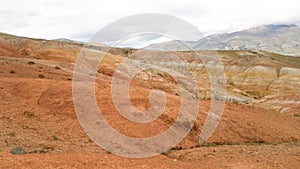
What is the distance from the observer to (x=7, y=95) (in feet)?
70.6

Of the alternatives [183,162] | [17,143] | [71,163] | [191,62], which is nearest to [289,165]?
[183,162]

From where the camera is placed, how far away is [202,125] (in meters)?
22.0

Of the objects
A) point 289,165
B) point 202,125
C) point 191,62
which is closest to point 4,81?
point 202,125

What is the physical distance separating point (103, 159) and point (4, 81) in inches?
506

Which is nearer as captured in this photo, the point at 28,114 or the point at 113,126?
the point at 113,126

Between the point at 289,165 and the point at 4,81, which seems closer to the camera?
the point at 289,165

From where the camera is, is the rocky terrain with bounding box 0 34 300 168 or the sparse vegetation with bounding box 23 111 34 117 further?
the sparse vegetation with bounding box 23 111 34 117

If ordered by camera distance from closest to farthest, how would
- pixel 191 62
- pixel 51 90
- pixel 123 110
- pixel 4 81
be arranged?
pixel 123 110, pixel 51 90, pixel 4 81, pixel 191 62

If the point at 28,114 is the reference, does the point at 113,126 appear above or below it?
below

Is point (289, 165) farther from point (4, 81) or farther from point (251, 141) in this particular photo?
point (4, 81)

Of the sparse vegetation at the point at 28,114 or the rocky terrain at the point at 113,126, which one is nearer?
the rocky terrain at the point at 113,126

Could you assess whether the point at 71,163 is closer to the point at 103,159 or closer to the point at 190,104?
the point at 103,159

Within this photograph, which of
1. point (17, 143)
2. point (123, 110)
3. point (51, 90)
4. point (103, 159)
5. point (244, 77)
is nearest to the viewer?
point (103, 159)

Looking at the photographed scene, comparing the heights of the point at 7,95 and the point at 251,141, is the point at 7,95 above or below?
above
